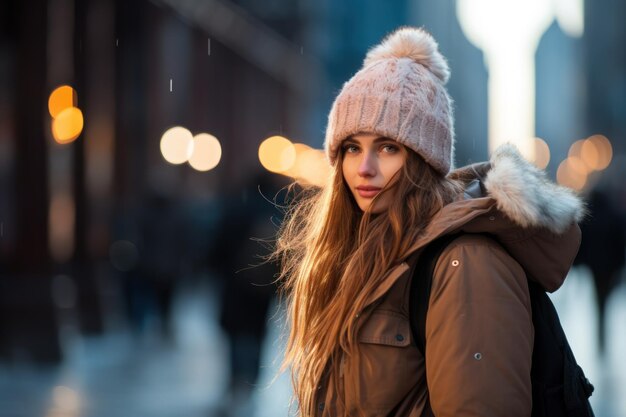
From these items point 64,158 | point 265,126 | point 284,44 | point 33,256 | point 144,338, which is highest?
point 284,44

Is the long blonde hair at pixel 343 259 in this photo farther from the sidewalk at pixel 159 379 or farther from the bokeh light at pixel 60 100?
the bokeh light at pixel 60 100

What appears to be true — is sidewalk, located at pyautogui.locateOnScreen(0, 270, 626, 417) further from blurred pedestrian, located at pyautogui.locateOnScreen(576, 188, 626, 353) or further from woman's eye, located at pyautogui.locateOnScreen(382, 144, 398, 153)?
woman's eye, located at pyautogui.locateOnScreen(382, 144, 398, 153)

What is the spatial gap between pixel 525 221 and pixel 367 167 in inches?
22.8

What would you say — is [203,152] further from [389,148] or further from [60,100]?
[389,148]

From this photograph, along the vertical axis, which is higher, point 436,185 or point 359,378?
point 436,185

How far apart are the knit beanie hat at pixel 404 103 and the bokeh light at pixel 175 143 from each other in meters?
29.3

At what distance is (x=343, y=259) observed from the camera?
3.53 meters

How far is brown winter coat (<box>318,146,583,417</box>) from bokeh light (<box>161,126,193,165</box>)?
29.8 m

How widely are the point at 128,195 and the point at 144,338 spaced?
A: 40.9 ft

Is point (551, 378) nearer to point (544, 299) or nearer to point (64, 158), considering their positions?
point (544, 299)

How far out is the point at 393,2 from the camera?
60656mm

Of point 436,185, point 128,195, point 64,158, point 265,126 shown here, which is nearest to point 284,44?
point 265,126

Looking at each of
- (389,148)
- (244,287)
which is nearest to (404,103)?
(389,148)

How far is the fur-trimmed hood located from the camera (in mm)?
3025
